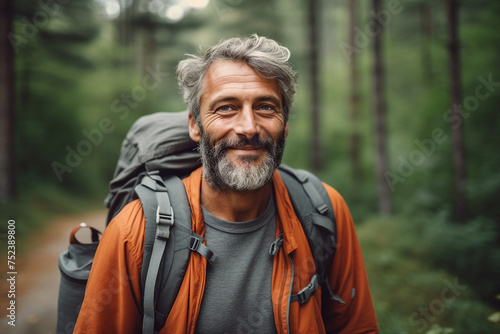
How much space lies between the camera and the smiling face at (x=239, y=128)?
187 cm

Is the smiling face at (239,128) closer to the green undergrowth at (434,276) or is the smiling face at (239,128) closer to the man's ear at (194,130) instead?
the man's ear at (194,130)

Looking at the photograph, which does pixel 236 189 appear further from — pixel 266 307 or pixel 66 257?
pixel 66 257

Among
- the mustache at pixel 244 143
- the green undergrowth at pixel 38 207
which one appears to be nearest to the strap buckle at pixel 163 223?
A: the mustache at pixel 244 143

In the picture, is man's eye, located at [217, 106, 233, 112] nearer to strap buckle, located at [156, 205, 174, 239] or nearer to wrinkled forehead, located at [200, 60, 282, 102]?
wrinkled forehead, located at [200, 60, 282, 102]

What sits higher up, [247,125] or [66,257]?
[247,125]

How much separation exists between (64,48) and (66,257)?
36.7 feet

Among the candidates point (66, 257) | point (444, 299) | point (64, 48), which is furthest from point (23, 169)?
point (444, 299)

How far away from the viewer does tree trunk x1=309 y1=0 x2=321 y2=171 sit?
1069cm

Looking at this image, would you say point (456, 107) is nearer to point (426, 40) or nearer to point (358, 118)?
point (358, 118)

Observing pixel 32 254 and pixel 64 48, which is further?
pixel 64 48

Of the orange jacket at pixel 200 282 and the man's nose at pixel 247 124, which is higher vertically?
the man's nose at pixel 247 124

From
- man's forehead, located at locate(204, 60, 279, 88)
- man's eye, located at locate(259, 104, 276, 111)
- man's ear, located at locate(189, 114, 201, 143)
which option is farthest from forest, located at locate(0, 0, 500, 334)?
man's eye, located at locate(259, 104, 276, 111)

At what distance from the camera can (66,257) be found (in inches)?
81.4

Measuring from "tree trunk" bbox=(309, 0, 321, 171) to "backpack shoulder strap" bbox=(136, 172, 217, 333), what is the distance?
34.1 ft
